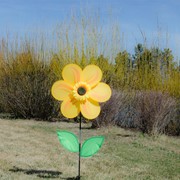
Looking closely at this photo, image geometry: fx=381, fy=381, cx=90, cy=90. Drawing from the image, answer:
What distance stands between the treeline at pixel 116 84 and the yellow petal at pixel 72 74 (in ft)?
12.9

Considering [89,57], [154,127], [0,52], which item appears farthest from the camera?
[0,52]

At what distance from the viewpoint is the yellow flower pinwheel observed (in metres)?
4.60

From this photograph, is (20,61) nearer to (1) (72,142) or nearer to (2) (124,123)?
(2) (124,123)

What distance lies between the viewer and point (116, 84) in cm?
1125

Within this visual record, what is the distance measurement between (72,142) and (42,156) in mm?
1565

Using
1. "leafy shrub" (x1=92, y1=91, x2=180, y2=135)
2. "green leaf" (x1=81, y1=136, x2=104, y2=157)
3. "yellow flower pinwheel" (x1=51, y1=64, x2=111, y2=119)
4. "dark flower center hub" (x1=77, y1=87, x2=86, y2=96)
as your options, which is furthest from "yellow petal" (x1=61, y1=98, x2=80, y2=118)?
"leafy shrub" (x1=92, y1=91, x2=180, y2=135)

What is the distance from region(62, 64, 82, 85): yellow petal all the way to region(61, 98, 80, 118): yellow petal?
231 millimetres

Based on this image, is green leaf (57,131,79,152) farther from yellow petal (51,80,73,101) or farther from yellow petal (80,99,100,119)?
yellow petal (51,80,73,101)

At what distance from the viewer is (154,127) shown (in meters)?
8.45

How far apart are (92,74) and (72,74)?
24 centimetres

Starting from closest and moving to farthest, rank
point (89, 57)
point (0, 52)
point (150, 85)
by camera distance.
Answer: point (150, 85) < point (89, 57) < point (0, 52)

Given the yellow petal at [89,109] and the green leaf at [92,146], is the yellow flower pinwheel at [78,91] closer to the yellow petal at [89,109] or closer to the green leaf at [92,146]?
the yellow petal at [89,109]

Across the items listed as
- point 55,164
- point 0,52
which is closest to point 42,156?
point 55,164

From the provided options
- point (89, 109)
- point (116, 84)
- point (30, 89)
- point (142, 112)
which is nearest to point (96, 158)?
point (89, 109)
